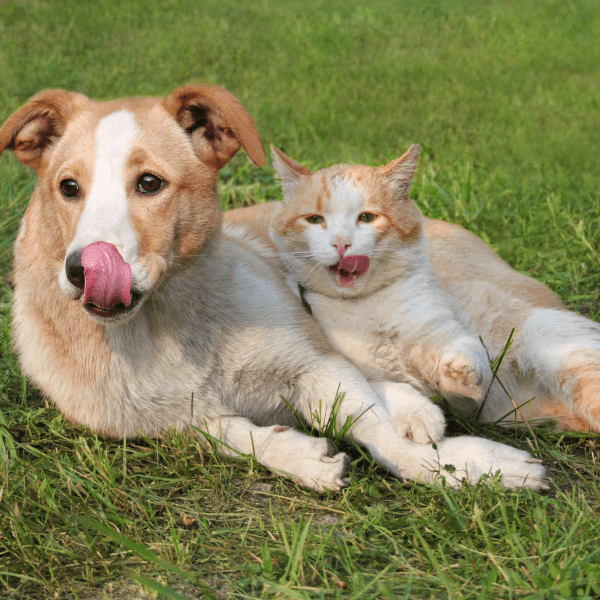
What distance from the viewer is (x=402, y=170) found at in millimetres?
3090

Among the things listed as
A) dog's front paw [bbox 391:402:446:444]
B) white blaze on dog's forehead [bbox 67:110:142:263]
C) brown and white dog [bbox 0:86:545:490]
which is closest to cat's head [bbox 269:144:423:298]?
brown and white dog [bbox 0:86:545:490]

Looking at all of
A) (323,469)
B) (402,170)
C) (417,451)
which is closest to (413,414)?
(417,451)

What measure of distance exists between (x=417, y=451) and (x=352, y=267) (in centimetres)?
84

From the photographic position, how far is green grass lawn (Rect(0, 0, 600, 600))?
197 cm

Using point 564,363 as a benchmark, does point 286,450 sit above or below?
below

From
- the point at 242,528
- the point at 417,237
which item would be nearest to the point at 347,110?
the point at 417,237

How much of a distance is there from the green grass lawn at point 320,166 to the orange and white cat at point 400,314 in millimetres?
217

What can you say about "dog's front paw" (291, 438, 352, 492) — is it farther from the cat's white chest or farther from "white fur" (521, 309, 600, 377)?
"white fur" (521, 309, 600, 377)

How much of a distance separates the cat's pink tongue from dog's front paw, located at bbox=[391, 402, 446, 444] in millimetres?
638

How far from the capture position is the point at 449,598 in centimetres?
182

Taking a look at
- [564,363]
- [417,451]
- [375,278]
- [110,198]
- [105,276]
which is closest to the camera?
[105,276]

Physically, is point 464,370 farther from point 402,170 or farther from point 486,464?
point 402,170

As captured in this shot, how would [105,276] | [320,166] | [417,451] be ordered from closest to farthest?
[105,276]
[417,451]
[320,166]

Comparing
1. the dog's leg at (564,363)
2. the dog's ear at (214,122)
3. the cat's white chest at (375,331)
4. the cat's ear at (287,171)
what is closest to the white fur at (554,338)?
the dog's leg at (564,363)
